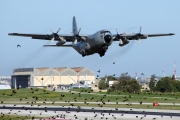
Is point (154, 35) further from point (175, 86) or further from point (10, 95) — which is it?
point (175, 86)

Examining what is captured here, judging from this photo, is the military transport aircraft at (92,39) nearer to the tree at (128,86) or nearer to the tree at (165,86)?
the tree at (128,86)

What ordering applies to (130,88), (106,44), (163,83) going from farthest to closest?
(163,83), (130,88), (106,44)

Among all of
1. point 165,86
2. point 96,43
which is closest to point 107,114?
point 96,43

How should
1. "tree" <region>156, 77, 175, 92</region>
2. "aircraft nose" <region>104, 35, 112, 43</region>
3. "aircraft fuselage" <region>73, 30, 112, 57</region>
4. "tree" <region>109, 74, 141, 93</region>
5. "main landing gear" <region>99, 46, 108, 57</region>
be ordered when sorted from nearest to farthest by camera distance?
"aircraft nose" <region>104, 35, 112, 43</region>, "aircraft fuselage" <region>73, 30, 112, 57</region>, "main landing gear" <region>99, 46, 108, 57</region>, "tree" <region>109, 74, 141, 93</region>, "tree" <region>156, 77, 175, 92</region>

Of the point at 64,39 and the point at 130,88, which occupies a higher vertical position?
the point at 64,39

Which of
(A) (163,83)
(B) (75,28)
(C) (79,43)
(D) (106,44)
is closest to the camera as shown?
(D) (106,44)

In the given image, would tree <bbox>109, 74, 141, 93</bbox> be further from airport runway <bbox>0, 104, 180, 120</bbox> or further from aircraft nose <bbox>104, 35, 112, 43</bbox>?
airport runway <bbox>0, 104, 180, 120</bbox>

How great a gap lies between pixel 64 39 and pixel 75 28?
23873mm

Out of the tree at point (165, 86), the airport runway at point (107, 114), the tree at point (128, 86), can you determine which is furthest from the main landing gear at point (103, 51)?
the tree at point (165, 86)

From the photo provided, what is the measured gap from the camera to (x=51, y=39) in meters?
93.5

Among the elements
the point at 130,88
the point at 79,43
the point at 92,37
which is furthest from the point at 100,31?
the point at 130,88

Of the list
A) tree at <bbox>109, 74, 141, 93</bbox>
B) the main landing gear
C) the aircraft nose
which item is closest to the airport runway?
the aircraft nose

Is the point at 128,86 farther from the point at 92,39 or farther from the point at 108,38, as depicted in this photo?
the point at 108,38

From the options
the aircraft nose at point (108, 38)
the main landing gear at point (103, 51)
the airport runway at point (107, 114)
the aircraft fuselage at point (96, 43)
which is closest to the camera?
the airport runway at point (107, 114)
